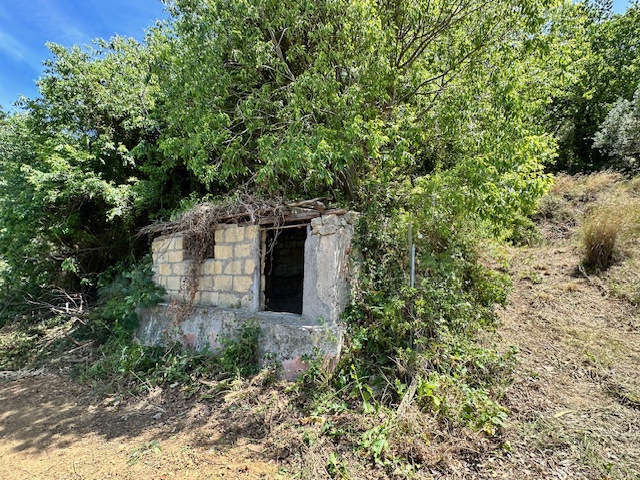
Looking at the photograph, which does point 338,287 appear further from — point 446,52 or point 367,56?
point 446,52

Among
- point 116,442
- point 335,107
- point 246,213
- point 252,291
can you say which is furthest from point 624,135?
point 116,442

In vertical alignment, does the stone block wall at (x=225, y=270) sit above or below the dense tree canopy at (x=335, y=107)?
below

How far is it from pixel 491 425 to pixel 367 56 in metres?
4.65

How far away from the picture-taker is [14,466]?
11.1ft

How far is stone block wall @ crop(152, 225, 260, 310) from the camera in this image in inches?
209

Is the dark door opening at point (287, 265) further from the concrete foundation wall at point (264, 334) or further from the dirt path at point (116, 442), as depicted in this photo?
the dirt path at point (116, 442)

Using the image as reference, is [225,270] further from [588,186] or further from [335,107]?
[588,186]

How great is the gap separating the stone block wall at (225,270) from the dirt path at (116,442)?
1620 millimetres

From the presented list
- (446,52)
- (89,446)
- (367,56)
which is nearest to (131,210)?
(89,446)

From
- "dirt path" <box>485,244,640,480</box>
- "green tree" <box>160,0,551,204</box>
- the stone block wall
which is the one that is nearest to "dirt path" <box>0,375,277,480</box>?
the stone block wall

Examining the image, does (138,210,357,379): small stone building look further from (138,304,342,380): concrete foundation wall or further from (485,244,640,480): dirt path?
(485,244,640,480): dirt path

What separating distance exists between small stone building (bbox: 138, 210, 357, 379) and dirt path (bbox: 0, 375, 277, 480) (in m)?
1.18

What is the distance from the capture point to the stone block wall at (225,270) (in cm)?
530

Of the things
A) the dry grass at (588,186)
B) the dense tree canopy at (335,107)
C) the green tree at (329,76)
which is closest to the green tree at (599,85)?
the dry grass at (588,186)
